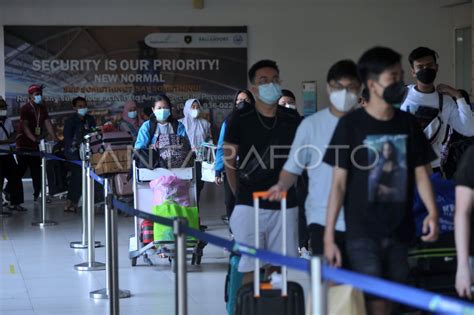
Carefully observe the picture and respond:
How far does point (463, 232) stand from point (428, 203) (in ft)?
0.87

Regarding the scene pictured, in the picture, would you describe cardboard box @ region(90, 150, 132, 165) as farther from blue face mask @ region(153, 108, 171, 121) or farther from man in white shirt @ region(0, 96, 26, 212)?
man in white shirt @ region(0, 96, 26, 212)

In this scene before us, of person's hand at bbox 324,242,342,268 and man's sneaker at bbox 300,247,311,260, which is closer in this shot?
person's hand at bbox 324,242,342,268

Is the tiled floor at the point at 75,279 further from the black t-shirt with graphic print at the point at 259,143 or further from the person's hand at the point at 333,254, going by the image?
the person's hand at the point at 333,254

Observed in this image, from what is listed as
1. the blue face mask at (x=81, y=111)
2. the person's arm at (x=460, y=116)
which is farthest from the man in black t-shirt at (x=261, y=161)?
the blue face mask at (x=81, y=111)

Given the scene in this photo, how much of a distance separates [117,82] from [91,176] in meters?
12.4

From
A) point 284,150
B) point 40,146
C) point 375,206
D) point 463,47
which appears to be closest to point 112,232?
point 284,150

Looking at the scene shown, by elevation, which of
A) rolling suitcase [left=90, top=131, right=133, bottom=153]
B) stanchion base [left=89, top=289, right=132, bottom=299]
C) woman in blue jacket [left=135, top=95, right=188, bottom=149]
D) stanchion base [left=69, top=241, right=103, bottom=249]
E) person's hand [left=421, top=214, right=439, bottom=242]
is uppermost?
woman in blue jacket [left=135, top=95, right=188, bottom=149]

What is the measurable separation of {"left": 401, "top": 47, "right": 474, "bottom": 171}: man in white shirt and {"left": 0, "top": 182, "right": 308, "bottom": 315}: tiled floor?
1.93 meters

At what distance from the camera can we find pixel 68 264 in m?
10.0

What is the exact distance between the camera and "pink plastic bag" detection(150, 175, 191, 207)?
30.8 ft

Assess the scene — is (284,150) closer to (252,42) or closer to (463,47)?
(252,42)

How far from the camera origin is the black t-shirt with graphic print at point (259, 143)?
6.09 m

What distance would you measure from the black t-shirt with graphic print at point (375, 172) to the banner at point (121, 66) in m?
16.6

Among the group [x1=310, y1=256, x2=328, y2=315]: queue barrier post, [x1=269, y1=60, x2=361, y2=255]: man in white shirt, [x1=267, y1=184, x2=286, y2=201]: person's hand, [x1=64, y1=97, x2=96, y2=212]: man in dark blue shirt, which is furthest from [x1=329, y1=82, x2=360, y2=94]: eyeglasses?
[x1=64, y1=97, x2=96, y2=212]: man in dark blue shirt
